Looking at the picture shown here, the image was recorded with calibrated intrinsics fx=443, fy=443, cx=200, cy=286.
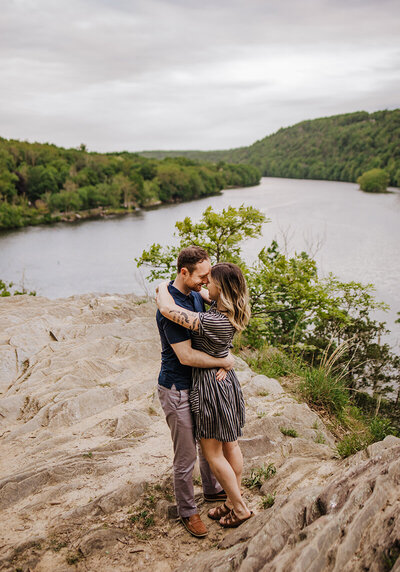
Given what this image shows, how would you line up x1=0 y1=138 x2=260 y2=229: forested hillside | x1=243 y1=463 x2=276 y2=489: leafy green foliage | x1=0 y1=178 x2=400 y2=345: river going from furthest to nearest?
x1=0 y1=138 x2=260 y2=229: forested hillside
x1=0 y1=178 x2=400 y2=345: river
x1=243 y1=463 x2=276 y2=489: leafy green foliage

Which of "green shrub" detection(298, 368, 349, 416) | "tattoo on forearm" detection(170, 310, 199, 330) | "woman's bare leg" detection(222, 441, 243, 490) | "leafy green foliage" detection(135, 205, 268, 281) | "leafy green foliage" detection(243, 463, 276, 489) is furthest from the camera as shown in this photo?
"leafy green foliage" detection(135, 205, 268, 281)

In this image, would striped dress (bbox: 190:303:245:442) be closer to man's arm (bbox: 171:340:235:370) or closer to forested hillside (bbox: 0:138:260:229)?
man's arm (bbox: 171:340:235:370)

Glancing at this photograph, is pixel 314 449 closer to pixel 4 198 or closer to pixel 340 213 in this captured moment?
pixel 340 213

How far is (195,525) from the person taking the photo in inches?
136

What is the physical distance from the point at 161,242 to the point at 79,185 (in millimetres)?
44915

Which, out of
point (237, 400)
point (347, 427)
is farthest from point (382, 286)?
point (237, 400)

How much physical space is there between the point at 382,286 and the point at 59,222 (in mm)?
47473

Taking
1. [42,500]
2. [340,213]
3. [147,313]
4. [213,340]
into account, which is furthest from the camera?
[340,213]

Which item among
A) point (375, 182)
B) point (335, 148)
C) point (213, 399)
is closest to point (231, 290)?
point (213, 399)

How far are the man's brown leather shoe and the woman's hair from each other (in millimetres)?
1566

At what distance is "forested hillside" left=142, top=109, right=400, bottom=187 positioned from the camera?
95875mm

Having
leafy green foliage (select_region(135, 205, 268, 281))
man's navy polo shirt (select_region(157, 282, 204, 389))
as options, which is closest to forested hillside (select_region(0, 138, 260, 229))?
leafy green foliage (select_region(135, 205, 268, 281))

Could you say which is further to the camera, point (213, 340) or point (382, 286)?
point (382, 286)

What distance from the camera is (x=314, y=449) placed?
4727 mm
